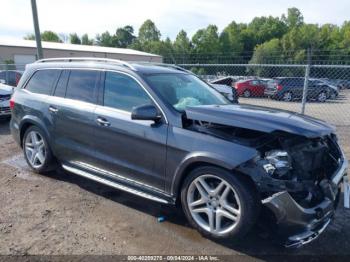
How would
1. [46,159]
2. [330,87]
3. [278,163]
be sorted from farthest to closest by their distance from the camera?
[330,87]
[46,159]
[278,163]

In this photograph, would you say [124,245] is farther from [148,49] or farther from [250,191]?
[148,49]

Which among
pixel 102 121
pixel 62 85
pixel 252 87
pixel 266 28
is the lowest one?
pixel 252 87

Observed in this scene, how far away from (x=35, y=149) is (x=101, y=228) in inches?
89.5

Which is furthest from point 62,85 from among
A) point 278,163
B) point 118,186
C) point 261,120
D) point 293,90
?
point 293,90

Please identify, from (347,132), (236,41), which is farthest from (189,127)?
(236,41)

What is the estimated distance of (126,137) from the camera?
405cm

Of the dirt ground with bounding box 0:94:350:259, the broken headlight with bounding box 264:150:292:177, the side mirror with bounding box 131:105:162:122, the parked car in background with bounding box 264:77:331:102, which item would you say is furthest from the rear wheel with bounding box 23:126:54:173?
the parked car in background with bounding box 264:77:331:102

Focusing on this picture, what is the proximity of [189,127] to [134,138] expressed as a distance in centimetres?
72

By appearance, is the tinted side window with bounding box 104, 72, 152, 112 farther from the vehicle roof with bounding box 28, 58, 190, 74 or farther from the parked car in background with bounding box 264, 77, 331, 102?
the parked car in background with bounding box 264, 77, 331, 102

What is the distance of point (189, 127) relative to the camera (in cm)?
363

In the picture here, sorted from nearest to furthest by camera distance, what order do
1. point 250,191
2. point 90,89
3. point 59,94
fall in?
point 250,191 < point 90,89 < point 59,94

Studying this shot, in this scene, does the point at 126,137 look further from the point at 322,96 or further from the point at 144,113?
the point at 322,96

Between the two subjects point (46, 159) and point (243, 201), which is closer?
point (243, 201)

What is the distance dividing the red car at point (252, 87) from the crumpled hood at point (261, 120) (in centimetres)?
2015
